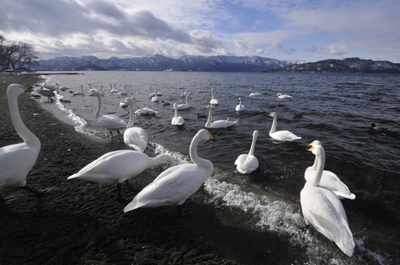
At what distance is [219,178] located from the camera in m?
6.66

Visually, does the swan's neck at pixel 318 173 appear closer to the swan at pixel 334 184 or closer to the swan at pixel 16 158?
the swan at pixel 334 184

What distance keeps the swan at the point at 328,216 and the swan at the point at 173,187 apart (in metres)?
2.25

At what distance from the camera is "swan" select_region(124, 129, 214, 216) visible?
4.05 metres

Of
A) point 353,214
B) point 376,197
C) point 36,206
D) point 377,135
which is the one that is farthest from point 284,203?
point 377,135

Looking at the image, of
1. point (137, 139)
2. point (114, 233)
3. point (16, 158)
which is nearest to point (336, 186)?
point (114, 233)

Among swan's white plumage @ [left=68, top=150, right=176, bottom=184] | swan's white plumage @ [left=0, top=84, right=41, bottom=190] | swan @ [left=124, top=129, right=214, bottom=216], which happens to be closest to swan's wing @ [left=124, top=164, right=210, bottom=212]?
swan @ [left=124, top=129, right=214, bottom=216]

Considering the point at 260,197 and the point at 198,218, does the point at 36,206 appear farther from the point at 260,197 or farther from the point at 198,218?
the point at 260,197

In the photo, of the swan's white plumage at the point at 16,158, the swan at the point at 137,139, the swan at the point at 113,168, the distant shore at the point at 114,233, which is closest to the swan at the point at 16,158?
the swan's white plumage at the point at 16,158

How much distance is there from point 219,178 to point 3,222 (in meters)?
5.26

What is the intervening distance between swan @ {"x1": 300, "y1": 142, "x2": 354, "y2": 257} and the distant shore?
2.29ft

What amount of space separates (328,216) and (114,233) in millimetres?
4137

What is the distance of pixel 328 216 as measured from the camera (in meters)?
3.86

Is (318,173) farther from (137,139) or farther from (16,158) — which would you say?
(16,158)

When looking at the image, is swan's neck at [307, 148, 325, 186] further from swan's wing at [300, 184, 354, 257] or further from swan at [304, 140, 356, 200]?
swan at [304, 140, 356, 200]
